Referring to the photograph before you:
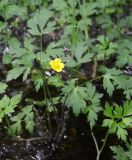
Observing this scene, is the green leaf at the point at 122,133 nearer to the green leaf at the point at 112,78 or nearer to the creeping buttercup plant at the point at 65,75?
the creeping buttercup plant at the point at 65,75

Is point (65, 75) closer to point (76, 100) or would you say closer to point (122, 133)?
point (76, 100)

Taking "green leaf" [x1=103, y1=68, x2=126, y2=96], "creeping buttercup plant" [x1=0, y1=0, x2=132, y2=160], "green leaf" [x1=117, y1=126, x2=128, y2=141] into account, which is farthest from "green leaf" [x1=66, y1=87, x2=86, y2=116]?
"green leaf" [x1=117, y1=126, x2=128, y2=141]

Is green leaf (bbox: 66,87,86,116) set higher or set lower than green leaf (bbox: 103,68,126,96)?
lower

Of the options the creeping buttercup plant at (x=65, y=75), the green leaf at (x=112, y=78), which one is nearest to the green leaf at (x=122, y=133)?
the creeping buttercup plant at (x=65, y=75)

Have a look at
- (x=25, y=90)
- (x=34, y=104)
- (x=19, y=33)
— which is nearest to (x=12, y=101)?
(x=34, y=104)

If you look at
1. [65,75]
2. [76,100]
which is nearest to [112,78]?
[76,100]

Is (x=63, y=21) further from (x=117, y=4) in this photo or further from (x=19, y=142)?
(x=19, y=142)

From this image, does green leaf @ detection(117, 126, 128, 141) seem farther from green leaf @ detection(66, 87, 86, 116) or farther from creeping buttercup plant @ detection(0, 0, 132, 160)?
green leaf @ detection(66, 87, 86, 116)

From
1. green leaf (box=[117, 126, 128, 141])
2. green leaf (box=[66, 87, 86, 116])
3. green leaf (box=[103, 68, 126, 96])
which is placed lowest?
green leaf (box=[117, 126, 128, 141])
